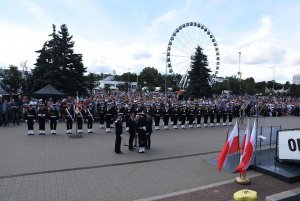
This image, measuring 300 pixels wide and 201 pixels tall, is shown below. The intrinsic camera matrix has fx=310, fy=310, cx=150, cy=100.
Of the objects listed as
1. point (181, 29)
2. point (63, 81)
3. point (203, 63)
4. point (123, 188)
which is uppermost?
point (181, 29)

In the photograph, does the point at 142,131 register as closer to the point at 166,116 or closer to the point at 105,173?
the point at 105,173

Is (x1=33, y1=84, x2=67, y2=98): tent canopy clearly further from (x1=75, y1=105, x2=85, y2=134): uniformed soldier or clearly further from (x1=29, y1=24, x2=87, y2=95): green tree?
(x1=75, y1=105, x2=85, y2=134): uniformed soldier

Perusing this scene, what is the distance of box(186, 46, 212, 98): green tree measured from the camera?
143 feet

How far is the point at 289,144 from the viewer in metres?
10.0

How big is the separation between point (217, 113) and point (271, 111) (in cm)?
1497

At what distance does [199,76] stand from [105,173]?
35.5 metres

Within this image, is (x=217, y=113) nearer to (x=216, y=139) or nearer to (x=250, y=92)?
(x=216, y=139)

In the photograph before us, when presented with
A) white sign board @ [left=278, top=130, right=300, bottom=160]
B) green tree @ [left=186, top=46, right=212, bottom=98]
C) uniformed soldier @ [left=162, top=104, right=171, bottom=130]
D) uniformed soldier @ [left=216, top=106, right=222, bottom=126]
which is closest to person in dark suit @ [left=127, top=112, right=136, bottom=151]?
white sign board @ [left=278, top=130, right=300, bottom=160]

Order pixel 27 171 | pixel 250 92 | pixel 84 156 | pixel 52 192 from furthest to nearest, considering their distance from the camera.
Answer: pixel 250 92
pixel 84 156
pixel 27 171
pixel 52 192

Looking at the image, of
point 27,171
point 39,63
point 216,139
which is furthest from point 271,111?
point 27,171

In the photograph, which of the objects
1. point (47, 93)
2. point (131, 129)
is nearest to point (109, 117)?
point (131, 129)

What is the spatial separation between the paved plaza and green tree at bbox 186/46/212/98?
28.7 meters

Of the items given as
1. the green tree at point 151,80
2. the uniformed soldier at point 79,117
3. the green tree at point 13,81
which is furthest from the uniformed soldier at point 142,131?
the green tree at point 151,80

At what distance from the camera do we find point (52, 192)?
773 cm
